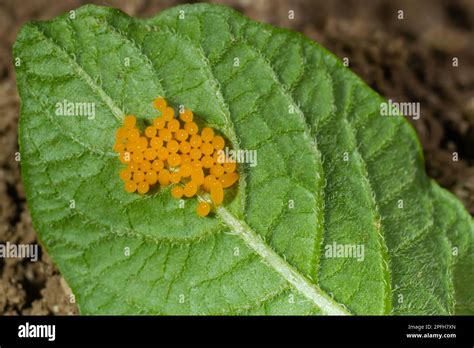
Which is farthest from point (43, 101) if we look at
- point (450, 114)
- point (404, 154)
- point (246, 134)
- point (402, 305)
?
point (450, 114)

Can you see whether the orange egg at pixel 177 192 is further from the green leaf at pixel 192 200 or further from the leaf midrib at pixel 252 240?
the leaf midrib at pixel 252 240

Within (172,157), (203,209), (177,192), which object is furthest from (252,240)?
(172,157)

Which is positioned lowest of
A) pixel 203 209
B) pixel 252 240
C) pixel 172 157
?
pixel 252 240

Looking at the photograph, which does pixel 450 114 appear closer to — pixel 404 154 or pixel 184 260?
pixel 404 154

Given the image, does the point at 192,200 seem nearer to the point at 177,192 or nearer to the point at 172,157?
the point at 177,192

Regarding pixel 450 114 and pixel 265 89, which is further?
pixel 450 114

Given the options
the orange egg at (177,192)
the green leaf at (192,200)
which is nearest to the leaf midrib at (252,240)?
the green leaf at (192,200)

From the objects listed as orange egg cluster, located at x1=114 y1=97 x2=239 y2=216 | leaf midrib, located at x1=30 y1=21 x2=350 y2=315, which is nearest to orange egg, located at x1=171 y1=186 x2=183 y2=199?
orange egg cluster, located at x1=114 y1=97 x2=239 y2=216

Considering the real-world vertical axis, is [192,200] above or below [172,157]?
below
